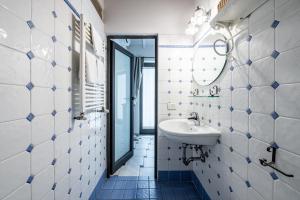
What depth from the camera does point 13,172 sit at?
2.35ft

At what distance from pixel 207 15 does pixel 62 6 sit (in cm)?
135

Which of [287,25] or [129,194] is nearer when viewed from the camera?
[287,25]

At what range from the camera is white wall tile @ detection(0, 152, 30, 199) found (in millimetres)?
664

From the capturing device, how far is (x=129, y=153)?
301cm

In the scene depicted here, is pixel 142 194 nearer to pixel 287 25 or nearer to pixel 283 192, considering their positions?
pixel 283 192

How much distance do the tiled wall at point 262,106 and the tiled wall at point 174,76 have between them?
814 millimetres

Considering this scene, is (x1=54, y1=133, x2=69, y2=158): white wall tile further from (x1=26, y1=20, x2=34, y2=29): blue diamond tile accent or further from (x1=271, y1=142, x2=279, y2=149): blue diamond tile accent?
(x1=271, y1=142, x2=279, y2=149): blue diamond tile accent

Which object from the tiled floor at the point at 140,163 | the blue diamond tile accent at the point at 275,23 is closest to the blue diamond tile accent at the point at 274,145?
the blue diamond tile accent at the point at 275,23

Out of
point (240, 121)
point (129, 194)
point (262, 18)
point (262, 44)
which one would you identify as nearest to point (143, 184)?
point (129, 194)

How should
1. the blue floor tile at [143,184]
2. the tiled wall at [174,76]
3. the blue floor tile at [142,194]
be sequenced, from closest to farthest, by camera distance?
the blue floor tile at [142,194]
the blue floor tile at [143,184]
the tiled wall at [174,76]

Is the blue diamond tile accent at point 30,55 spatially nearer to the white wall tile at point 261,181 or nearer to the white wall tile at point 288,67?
the white wall tile at point 288,67

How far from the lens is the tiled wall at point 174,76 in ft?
7.35

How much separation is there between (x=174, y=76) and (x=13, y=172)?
6.18ft

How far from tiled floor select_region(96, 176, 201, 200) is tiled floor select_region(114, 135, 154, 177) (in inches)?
5.6
